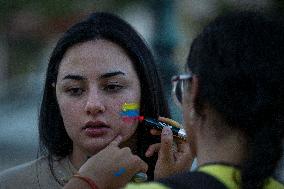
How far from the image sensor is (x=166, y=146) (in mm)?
2514

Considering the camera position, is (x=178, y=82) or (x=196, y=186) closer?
(x=196, y=186)

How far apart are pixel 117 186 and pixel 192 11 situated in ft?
24.7

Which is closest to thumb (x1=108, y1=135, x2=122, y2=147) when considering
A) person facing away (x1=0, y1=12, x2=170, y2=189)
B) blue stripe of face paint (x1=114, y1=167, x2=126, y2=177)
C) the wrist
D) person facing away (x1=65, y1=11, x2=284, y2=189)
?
person facing away (x1=0, y1=12, x2=170, y2=189)

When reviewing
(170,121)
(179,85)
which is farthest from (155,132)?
(179,85)

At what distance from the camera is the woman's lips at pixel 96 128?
2.62 metres

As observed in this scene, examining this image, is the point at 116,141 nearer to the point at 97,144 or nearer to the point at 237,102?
the point at 97,144

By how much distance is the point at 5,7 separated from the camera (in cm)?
1102

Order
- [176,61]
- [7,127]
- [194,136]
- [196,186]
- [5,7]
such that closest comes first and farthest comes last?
[196,186] → [194,136] → [176,61] → [7,127] → [5,7]

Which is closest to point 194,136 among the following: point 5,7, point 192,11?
point 192,11

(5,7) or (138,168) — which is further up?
(5,7)

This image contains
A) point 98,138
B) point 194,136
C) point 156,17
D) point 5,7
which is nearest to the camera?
point 194,136

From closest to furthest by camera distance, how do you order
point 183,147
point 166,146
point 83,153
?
point 166,146 < point 183,147 < point 83,153

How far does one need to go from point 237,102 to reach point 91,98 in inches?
34.8

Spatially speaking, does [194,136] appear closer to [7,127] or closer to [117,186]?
[117,186]
